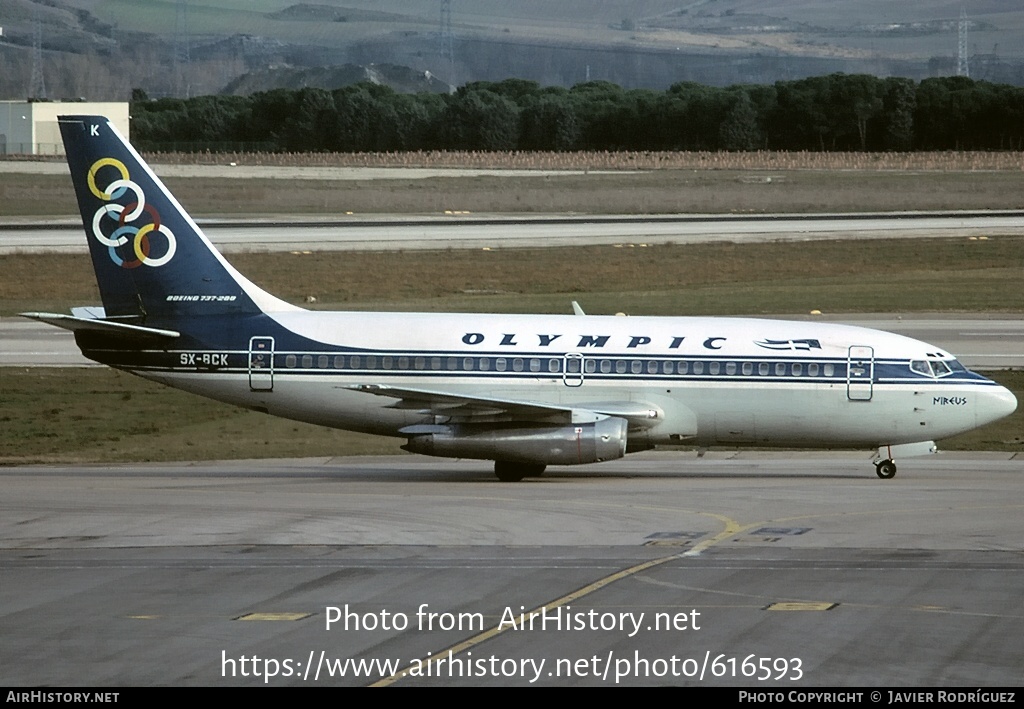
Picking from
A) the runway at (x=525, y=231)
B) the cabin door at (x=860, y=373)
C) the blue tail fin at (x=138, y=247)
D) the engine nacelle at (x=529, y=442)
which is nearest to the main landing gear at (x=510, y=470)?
the engine nacelle at (x=529, y=442)

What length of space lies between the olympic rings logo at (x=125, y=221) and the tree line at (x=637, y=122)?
12851 cm

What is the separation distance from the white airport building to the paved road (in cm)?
8752

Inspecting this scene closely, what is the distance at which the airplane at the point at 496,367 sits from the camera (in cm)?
3497

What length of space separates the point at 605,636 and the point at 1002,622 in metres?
5.05

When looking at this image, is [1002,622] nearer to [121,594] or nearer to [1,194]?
[121,594]

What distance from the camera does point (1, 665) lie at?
55.4 ft

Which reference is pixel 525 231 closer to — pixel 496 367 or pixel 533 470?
pixel 533 470

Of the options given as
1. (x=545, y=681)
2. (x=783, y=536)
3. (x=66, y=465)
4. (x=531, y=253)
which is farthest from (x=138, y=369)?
(x=531, y=253)

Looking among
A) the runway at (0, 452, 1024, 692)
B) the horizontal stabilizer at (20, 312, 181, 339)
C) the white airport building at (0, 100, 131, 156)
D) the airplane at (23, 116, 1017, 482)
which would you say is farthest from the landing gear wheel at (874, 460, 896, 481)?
the white airport building at (0, 100, 131, 156)

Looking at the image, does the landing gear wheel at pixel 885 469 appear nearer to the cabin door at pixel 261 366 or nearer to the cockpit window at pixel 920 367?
the cockpit window at pixel 920 367

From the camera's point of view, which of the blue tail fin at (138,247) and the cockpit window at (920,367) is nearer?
the cockpit window at (920,367)

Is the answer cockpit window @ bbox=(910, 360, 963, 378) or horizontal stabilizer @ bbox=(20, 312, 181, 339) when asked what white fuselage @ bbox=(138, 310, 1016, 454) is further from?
horizontal stabilizer @ bbox=(20, 312, 181, 339)

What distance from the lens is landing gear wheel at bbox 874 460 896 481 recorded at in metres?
35.0

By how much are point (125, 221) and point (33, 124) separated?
121m
